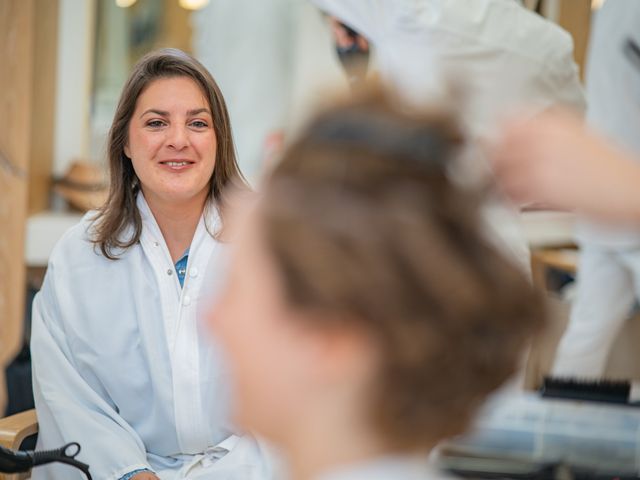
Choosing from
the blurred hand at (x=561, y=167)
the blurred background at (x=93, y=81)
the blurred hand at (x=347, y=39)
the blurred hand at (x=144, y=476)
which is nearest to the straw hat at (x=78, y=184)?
the blurred background at (x=93, y=81)

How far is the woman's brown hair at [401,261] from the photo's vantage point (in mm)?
727

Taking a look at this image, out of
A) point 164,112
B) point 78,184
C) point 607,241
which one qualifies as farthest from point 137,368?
point 78,184

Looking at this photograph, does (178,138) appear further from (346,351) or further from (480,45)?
(346,351)

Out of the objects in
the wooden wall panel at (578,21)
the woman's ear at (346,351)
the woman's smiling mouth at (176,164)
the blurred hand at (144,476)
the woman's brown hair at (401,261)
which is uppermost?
the wooden wall panel at (578,21)

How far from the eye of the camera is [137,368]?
1775 millimetres

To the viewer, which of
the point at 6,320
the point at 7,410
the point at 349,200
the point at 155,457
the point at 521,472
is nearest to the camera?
the point at 349,200

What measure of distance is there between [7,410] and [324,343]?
2.72 metres

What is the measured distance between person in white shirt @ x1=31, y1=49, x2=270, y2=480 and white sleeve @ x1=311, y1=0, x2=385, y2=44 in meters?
0.32

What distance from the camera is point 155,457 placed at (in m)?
1.78

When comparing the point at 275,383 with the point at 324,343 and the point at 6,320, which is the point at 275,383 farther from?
the point at 6,320

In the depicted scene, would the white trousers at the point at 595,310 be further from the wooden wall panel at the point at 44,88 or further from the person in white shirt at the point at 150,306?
the wooden wall panel at the point at 44,88

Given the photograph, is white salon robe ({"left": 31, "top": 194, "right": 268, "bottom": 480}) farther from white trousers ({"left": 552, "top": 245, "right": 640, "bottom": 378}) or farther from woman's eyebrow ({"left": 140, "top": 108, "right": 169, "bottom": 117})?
white trousers ({"left": 552, "top": 245, "right": 640, "bottom": 378})

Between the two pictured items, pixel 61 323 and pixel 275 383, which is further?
pixel 61 323

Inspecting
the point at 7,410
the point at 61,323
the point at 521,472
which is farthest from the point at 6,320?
the point at 521,472
